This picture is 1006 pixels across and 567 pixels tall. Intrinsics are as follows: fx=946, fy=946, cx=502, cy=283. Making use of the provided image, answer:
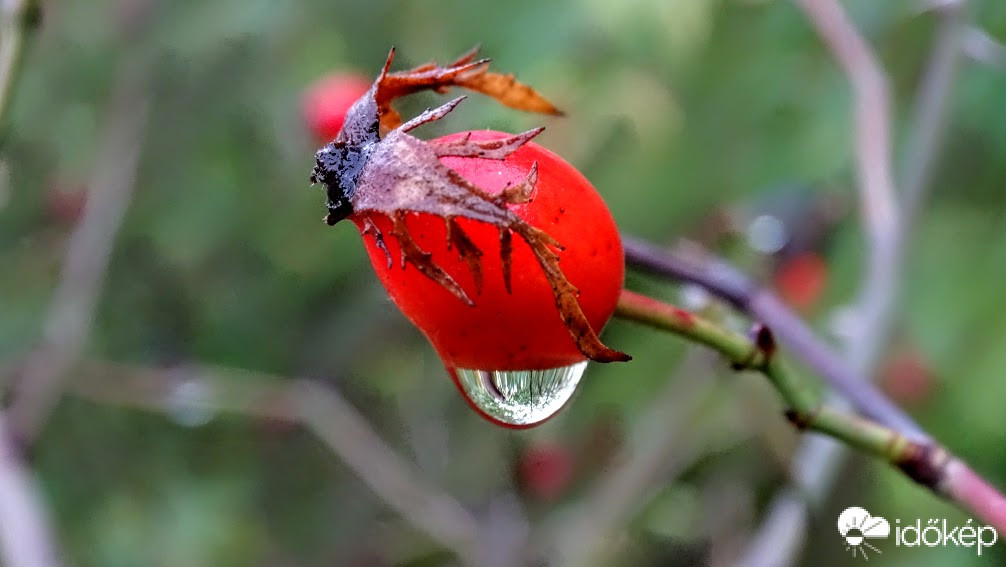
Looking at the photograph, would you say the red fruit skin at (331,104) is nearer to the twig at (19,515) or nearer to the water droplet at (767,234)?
the twig at (19,515)

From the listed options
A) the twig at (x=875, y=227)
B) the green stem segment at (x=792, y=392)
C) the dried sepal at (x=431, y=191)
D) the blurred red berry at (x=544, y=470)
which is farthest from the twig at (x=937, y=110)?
the blurred red berry at (x=544, y=470)

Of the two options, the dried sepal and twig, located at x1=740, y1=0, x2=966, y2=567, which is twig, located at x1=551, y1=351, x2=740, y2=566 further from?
the dried sepal

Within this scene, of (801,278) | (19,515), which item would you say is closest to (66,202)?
(19,515)

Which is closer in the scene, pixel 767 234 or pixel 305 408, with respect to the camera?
pixel 767 234

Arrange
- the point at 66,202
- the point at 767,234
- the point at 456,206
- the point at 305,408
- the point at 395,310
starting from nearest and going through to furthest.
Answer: the point at 456,206 → the point at 767,234 → the point at 305,408 → the point at 395,310 → the point at 66,202

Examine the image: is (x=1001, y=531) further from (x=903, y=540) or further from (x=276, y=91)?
(x=276, y=91)

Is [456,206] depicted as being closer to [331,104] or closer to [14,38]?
[14,38]

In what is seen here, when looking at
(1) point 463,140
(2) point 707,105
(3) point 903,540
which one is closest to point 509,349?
(1) point 463,140
